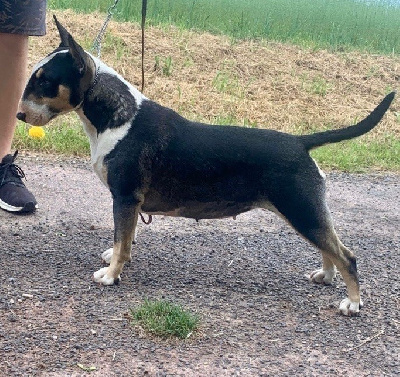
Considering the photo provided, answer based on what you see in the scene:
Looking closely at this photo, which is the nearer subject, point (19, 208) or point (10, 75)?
point (19, 208)

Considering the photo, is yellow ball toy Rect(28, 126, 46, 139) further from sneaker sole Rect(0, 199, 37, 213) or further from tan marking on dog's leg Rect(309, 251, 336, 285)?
tan marking on dog's leg Rect(309, 251, 336, 285)

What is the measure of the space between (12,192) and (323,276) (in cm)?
221

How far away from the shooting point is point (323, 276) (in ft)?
13.2

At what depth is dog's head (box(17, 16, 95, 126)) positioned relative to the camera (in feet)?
11.8

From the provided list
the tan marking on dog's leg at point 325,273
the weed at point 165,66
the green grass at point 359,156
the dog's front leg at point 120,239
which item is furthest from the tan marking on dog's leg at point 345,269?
the weed at point 165,66

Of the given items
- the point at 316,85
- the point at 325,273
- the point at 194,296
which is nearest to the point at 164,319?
the point at 194,296

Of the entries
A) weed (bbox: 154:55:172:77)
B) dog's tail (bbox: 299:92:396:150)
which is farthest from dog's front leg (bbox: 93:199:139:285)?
weed (bbox: 154:55:172:77)

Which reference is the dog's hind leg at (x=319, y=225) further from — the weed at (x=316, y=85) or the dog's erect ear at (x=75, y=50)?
the weed at (x=316, y=85)

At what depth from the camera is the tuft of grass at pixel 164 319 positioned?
127 inches

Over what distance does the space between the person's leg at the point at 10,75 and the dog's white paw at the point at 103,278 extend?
1.64 m

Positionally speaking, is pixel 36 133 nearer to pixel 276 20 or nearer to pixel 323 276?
pixel 323 276

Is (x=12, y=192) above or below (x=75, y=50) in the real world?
below

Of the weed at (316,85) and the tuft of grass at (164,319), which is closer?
the tuft of grass at (164,319)

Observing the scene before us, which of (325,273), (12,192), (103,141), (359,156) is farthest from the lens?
(359,156)
